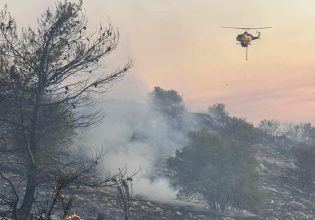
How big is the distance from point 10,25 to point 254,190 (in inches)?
755

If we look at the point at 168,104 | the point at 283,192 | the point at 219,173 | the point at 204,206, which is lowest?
the point at 204,206

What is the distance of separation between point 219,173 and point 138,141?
23.0 m

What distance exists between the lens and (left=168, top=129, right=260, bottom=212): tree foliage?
24766mm

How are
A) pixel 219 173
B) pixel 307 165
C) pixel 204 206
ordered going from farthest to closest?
pixel 307 165, pixel 204 206, pixel 219 173

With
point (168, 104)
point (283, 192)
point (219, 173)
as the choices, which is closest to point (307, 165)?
point (283, 192)

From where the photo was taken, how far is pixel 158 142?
5028cm

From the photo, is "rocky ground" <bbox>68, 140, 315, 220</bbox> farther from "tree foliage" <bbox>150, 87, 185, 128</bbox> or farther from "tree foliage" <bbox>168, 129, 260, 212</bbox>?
"tree foliage" <bbox>150, 87, 185, 128</bbox>

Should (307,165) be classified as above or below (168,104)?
below

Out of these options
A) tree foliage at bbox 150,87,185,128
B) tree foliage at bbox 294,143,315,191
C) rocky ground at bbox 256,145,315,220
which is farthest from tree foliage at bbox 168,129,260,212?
tree foliage at bbox 150,87,185,128

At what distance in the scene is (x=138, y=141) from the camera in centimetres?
4725

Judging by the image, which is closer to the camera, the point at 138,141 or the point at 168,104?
the point at 138,141

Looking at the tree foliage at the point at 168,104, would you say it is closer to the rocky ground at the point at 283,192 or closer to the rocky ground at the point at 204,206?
the rocky ground at the point at 283,192

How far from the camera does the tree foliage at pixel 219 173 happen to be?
2477 cm

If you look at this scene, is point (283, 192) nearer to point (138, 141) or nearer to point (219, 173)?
point (219, 173)
